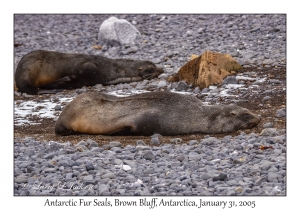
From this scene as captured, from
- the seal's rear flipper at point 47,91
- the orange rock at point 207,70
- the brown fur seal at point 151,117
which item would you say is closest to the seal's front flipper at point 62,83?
the seal's rear flipper at point 47,91

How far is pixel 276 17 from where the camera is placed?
673 inches

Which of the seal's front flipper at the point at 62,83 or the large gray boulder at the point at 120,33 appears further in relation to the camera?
the large gray boulder at the point at 120,33

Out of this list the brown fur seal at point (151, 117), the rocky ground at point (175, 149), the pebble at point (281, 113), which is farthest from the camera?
the pebble at point (281, 113)

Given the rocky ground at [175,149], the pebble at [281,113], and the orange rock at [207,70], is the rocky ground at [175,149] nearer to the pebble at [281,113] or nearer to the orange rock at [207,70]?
the pebble at [281,113]

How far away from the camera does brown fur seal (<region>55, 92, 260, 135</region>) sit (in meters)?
8.38

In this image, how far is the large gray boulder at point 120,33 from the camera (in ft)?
56.9

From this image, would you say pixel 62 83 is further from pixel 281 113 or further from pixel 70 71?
pixel 281 113

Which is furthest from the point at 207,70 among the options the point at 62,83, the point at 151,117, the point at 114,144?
the point at 114,144

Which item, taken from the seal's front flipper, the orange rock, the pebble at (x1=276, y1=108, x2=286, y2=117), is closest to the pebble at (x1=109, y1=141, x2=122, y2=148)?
the pebble at (x1=276, y1=108, x2=286, y2=117)

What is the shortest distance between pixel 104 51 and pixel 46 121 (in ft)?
23.7

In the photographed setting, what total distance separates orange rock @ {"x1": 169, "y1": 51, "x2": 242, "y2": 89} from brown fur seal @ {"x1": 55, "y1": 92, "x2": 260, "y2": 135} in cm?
272

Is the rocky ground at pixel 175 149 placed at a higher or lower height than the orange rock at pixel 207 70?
lower

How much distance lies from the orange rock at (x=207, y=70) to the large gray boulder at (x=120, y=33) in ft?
17.1
